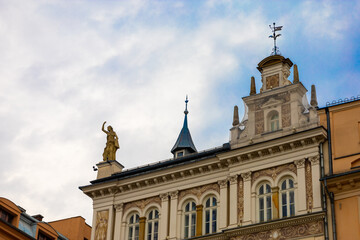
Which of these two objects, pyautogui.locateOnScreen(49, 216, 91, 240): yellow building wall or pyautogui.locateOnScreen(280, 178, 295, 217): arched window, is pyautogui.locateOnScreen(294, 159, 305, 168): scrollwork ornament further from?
pyautogui.locateOnScreen(49, 216, 91, 240): yellow building wall

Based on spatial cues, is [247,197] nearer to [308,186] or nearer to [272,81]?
[308,186]

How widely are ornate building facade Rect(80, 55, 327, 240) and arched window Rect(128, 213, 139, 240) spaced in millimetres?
61

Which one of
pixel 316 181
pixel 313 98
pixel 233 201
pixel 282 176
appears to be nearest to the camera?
pixel 316 181

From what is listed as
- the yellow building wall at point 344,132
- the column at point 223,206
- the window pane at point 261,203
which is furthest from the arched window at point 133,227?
the yellow building wall at point 344,132

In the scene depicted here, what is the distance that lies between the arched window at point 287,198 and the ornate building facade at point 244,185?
5 centimetres

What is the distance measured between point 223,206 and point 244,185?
1.62m

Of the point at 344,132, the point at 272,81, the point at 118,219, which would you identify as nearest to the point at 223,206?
the point at 118,219

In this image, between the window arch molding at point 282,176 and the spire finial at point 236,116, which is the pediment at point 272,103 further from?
the window arch molding at point 282,176

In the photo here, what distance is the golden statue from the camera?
4697 cm

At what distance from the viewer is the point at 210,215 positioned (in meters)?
40.9

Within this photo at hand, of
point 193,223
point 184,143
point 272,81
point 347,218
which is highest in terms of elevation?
point 272,81

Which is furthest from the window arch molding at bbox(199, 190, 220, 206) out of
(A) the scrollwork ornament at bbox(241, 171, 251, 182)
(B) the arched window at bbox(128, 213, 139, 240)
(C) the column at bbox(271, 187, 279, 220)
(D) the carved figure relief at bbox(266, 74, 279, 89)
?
(D) the carved figure relief at bbox(266, 74, 279, 89)

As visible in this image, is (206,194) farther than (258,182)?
Yes

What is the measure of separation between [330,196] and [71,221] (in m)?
21.0
